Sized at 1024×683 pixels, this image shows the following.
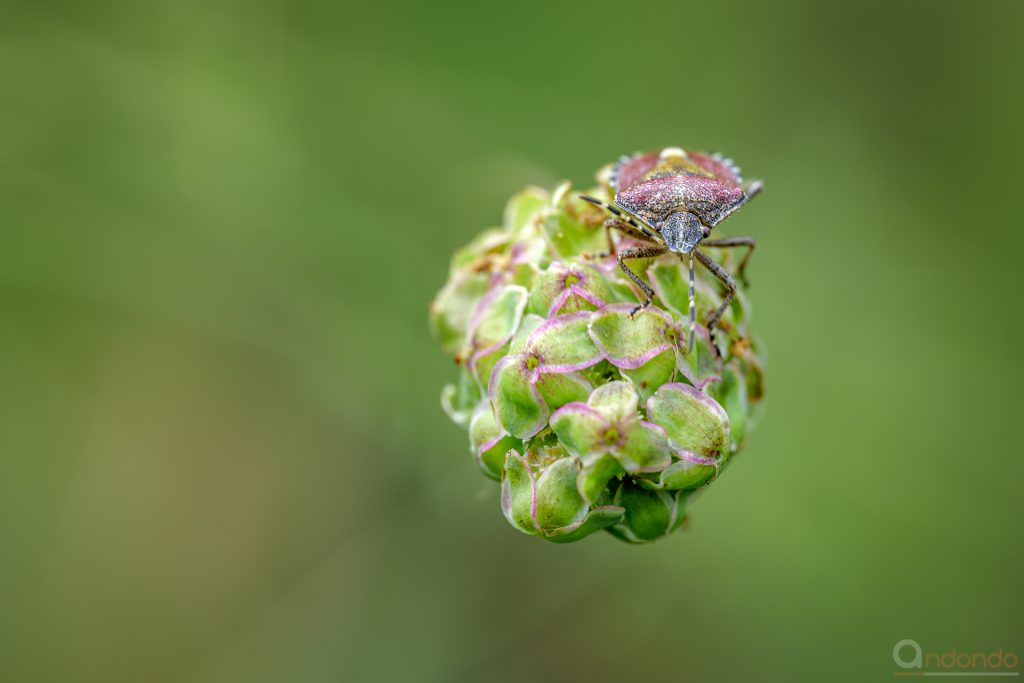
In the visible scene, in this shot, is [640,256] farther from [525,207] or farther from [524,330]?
[525,207]

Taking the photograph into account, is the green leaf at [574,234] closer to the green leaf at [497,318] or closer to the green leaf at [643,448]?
the green leaf at [497,318]

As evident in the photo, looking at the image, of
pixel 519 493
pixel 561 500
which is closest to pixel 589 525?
pixel 561 500

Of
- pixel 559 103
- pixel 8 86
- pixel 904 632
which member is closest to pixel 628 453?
pixel 904 632

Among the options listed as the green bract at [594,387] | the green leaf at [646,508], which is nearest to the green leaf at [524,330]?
the green bract at [594,387]

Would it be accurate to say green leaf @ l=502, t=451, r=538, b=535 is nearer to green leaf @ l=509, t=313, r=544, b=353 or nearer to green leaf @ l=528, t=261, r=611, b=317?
green leaf @ l=509, t=313, r=544, b=353

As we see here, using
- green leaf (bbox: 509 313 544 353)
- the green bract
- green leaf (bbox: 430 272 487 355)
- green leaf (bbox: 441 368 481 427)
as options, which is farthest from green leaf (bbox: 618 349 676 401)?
green leaf (bbox: 430 272 487 355)

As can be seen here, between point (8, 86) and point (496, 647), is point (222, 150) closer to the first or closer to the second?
point (8, 86)
